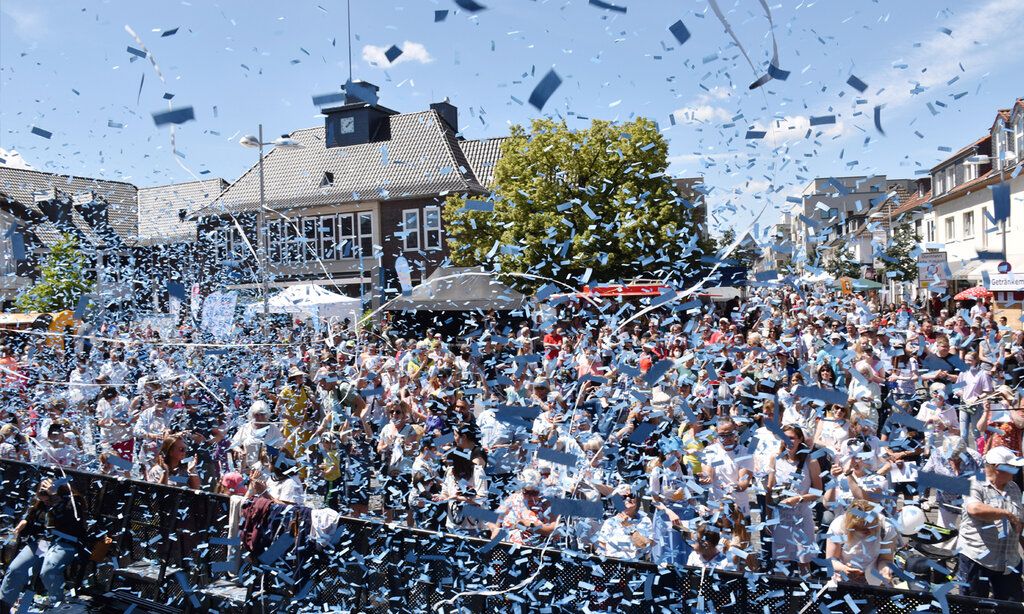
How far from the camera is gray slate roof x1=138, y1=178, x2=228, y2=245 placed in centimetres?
4568

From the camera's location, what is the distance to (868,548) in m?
5.25

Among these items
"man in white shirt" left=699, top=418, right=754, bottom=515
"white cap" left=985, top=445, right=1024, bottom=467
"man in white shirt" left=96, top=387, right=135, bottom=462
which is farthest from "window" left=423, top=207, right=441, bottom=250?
"white cap" left=985, top=445, right=1024, bottom=467

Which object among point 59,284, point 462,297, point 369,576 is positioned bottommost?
point 369,576

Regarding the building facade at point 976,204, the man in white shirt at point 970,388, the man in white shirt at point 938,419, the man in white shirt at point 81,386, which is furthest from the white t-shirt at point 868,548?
the building facade at point 976,204

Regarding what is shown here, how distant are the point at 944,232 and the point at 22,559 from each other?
4287cm

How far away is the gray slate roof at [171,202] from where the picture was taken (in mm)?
45684

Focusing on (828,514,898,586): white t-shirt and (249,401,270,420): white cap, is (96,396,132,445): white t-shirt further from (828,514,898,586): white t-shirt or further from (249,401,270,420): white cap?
(828,514,898,586): white t-shirt

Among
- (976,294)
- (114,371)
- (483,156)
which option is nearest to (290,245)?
(483,156)

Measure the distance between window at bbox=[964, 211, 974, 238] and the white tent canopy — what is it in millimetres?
29824

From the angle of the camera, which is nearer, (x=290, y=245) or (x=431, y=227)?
(x=290, y=245)

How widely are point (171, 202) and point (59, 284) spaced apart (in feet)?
57.2

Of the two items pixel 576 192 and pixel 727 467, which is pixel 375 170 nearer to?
pixel 576 192

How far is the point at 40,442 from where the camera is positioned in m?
8.62

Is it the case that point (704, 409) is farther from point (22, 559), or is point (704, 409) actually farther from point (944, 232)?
point (944, 232)
